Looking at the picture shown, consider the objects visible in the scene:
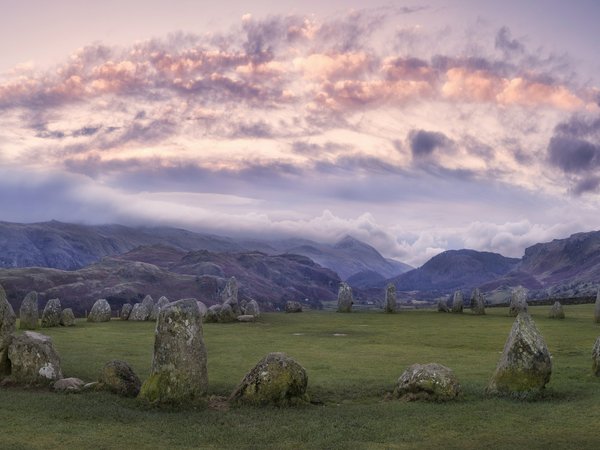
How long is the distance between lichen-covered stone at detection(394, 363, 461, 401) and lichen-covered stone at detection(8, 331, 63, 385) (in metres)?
15.2

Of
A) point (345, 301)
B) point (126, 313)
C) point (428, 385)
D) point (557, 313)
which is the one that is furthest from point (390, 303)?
point (428, 385)

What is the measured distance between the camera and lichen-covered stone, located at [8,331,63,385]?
25.2m

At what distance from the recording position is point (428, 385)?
74.3 feet

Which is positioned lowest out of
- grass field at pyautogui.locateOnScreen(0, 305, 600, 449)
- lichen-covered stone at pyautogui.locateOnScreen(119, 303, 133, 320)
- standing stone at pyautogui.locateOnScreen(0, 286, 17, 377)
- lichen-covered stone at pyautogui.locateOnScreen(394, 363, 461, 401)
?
lichen-covered stone at pyautogui.locateOnScreen(119, 303, 133, 320)

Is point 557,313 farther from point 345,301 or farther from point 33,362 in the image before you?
point 33,362

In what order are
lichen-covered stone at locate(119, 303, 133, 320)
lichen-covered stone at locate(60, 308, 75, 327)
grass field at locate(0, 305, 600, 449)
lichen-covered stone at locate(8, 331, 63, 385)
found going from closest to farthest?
grass field at locate(0, 305, 600, 449), lichen-covered stone at locate(8, 331, 63, 385), lichen-covered stone at locate(60, 308, 75, 327), lichen-covered stone at locate(119, 303, 133, 320)

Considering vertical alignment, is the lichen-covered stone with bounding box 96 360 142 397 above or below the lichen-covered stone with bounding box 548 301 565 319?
below

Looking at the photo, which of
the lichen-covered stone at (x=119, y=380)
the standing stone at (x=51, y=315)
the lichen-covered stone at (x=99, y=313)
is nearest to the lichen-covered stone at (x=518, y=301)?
the lichen-covered stone at (x=99, y=313)

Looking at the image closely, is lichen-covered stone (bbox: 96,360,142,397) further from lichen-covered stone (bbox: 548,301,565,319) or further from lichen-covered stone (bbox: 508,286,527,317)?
lichen-covered stone (bbox: 508,286,527,317)

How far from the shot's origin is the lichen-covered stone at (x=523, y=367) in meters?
22.4

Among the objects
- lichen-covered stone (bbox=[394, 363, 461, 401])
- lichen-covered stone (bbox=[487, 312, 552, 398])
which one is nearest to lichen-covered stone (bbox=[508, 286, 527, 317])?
lichen-covered stone (bbox=[487, 312, 552, 398])

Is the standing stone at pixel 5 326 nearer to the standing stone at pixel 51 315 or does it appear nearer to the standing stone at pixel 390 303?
the standing stone at pixel 51 315

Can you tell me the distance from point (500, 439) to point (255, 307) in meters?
47.6

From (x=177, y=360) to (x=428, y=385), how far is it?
997cm
